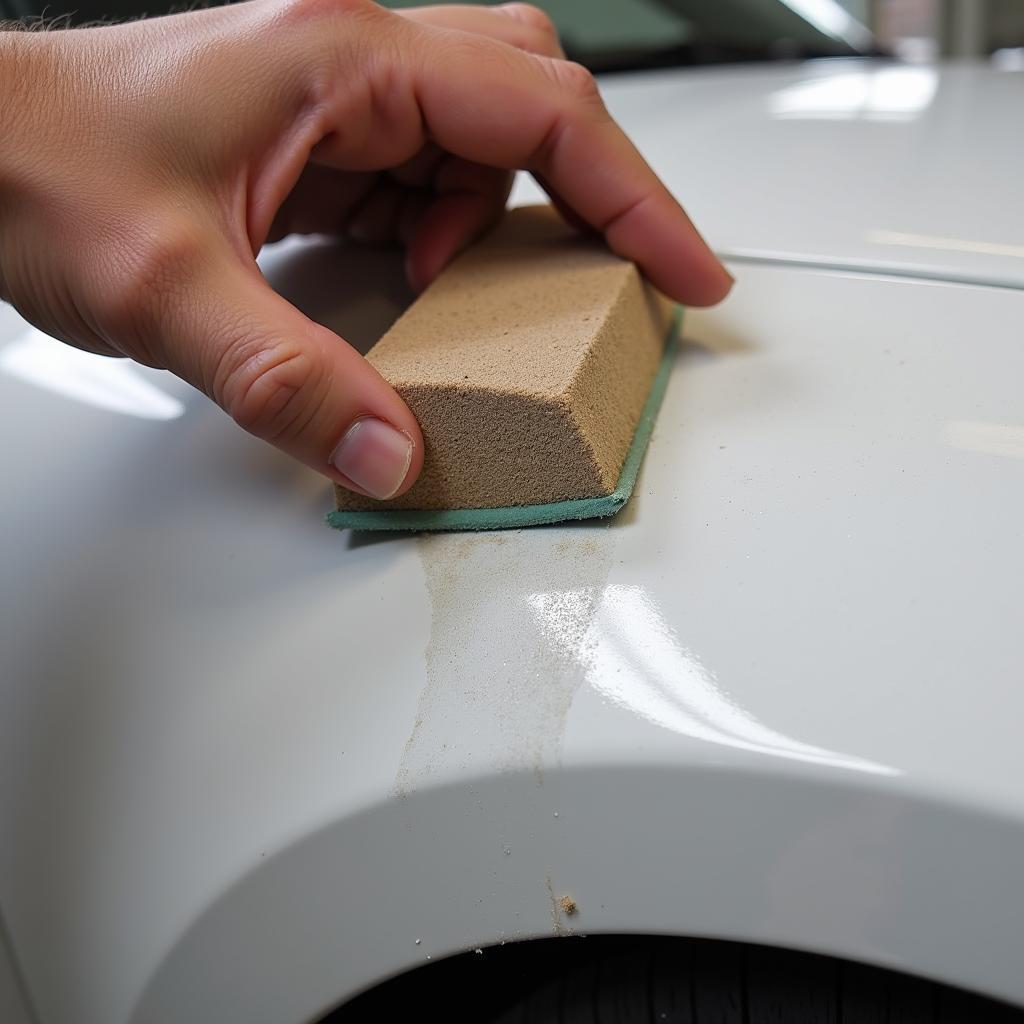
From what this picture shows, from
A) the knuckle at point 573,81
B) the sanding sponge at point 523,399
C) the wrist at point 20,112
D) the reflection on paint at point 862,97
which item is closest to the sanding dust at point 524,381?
the sanding sponge at point 523,399

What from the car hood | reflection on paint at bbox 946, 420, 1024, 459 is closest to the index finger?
the car hood

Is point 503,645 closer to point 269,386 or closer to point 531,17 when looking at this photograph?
point 269,386

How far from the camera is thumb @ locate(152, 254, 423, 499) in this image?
1.77ft

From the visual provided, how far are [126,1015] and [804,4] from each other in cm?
165

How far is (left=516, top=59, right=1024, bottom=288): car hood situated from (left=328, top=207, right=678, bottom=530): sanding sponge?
20cm

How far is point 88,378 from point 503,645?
44cm

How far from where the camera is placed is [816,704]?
43 centimetres

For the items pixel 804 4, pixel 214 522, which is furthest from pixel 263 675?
pixel 804 4

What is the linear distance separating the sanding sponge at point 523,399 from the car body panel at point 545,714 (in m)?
0.02

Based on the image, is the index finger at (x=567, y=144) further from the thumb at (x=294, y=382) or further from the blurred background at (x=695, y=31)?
the blurred background at (x=695, y=31)

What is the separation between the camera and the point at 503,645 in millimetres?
497

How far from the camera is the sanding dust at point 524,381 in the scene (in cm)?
54

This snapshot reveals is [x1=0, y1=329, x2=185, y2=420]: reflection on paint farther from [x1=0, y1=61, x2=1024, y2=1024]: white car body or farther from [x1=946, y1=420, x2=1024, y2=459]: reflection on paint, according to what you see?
[x1=946, y1=420, x2=1024, y2=459]: reflection on paint

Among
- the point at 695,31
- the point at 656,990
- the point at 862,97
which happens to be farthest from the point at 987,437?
the point at 695,31
